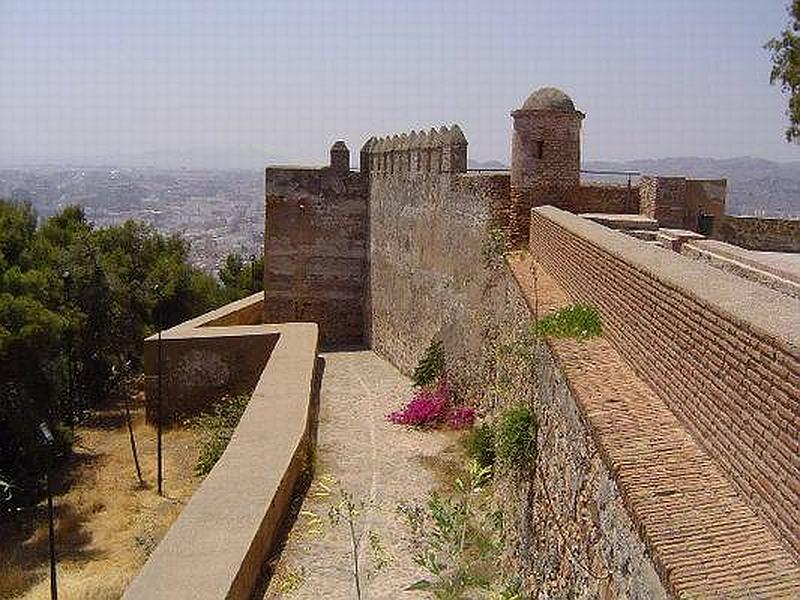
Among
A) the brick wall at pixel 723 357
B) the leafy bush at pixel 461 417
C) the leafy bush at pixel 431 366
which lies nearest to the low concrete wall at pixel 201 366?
the leafy bush at pixel 431 366

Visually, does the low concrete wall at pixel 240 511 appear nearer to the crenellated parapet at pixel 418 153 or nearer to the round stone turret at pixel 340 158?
the crenellated parapet at pixel 418 153

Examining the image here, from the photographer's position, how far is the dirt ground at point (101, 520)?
10375 mm

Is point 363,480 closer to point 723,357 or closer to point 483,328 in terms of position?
point 483,328

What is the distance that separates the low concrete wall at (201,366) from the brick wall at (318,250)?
A: 15.0 ft

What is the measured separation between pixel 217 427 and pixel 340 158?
8012 millimetres

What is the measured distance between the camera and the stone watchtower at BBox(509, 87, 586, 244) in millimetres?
11492

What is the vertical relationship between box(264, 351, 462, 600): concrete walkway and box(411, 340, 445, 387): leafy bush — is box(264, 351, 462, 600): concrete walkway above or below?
below

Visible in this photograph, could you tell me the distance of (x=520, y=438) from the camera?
673cm

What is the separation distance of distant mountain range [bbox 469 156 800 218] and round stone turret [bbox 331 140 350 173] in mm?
3511

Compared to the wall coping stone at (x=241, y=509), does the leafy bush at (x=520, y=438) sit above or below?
above

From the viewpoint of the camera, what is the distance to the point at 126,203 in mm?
115500

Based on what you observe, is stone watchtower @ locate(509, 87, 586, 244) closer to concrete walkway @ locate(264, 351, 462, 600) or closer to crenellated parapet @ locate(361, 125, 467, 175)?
crenellated parapet @ locate(361, 125, 467, 175)

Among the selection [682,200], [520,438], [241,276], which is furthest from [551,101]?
[241,276]

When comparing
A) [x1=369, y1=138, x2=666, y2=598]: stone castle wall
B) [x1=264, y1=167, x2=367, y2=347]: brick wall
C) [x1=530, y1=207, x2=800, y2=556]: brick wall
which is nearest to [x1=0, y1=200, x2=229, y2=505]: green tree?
[x1=264, y1=167, x2=367, y2=347]: brick wall
